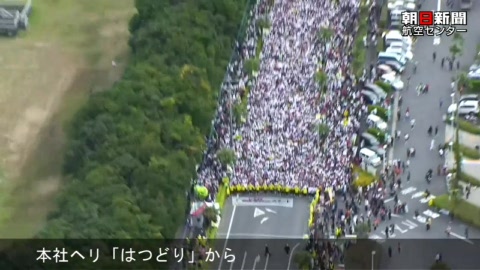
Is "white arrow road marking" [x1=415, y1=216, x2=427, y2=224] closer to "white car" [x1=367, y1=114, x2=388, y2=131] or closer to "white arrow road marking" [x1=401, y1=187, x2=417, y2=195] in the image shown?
"white arrow road marking" [x1=401, y1=187, x2=417, y2=195]

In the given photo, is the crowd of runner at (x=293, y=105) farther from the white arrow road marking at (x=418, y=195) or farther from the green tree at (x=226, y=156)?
the white arrow road marking at (x=418, y=195)

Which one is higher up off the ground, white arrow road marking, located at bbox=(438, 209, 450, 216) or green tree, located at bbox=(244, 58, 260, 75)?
green tree, located at bbox=(244, 58, 260, 75)

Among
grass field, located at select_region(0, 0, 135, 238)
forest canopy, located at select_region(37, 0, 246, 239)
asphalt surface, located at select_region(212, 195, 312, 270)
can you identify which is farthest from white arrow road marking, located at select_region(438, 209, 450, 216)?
grass field, located at select_region(0, 0, 135, 238)

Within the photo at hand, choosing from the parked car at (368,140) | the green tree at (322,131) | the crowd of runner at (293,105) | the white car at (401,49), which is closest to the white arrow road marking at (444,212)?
the crowd of runner at (293,105)

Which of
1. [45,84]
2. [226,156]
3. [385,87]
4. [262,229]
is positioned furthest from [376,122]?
[45,84]

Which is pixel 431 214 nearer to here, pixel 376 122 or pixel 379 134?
pixel 379 134

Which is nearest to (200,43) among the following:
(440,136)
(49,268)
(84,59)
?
(84,59)

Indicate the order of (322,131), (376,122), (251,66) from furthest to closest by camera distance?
(251,66) → (376,122) → (322,131)
